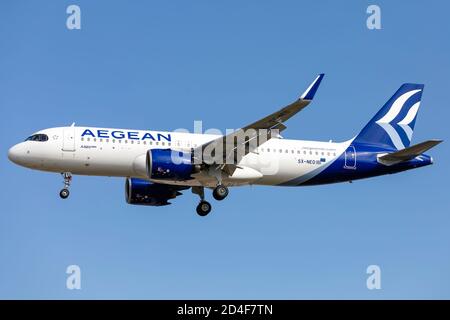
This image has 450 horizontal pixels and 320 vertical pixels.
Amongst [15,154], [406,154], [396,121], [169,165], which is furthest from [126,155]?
[396,121]

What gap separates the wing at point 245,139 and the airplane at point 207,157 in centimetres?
5

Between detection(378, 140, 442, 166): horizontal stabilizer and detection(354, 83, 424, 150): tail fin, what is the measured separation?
205 centimetres

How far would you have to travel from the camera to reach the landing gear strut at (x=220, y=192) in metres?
47.1

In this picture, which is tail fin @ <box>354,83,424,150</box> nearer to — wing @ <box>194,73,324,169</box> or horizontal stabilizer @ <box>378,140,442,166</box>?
horizontal stabilizer @ <box>378,140,442,166</box>

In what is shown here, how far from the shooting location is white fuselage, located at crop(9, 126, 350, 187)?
151ft

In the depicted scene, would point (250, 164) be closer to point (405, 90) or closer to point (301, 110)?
point (301, 110)

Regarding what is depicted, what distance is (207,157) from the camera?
46.2 metres

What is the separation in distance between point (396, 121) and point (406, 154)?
15.5ft

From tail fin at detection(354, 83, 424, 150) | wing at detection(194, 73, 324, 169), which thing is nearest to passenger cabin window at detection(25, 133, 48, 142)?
wing at detection(194, 73, 324, 169)

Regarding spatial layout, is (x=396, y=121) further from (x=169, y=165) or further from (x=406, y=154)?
(x=169, y=165)

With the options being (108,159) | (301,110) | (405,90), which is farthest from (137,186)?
(405,90)
